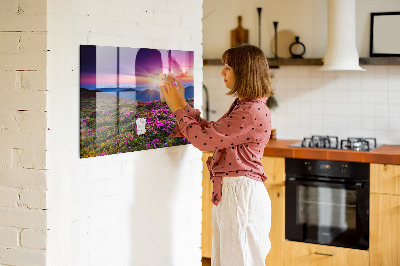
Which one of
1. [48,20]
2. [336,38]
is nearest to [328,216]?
[336,38]

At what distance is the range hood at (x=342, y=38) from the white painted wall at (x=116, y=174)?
166 cm

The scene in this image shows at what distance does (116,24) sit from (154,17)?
291 millimetres

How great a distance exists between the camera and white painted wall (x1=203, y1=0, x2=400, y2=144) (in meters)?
4.70

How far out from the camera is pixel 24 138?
7.64ft

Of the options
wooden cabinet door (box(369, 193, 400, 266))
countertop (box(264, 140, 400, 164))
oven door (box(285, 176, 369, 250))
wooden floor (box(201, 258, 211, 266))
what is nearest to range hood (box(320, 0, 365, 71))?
countertop (box(264, 140, 400, 164))

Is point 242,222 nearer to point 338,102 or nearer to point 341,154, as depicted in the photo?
point 341,154

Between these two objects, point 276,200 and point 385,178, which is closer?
point 385,178

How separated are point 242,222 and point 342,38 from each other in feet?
7.35

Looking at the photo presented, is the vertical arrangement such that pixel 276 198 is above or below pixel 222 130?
below

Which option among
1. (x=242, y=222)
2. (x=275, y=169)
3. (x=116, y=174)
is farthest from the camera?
(x=275, y=169)

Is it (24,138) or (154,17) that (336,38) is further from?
(24,138)

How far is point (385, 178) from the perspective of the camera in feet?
13.3

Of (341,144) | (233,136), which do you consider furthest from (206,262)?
(233,136)

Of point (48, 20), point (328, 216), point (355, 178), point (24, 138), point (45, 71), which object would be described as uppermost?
point (48, 20)
